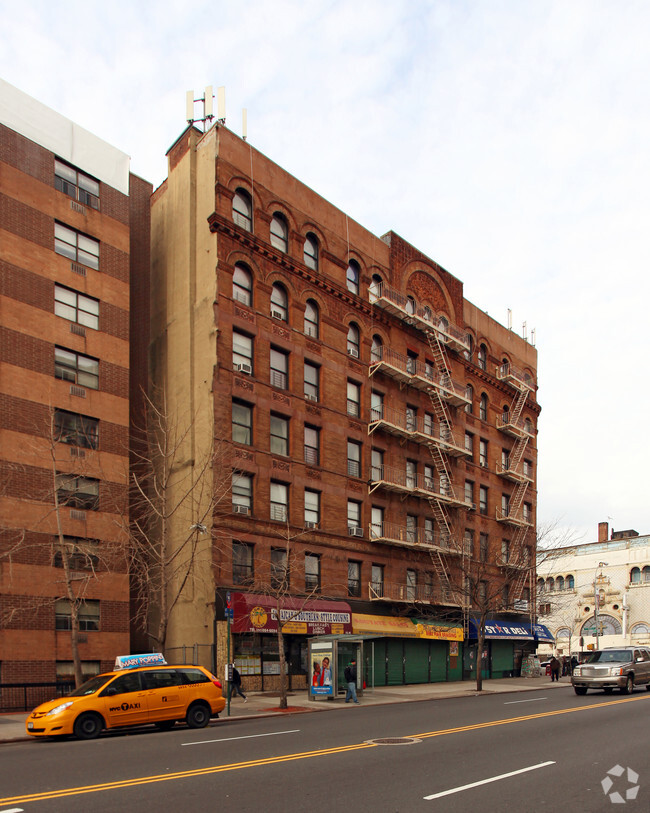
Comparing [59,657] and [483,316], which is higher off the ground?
[483,316]

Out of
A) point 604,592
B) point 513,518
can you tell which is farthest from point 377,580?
point 604,592

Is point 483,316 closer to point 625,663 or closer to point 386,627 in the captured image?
point 386,627

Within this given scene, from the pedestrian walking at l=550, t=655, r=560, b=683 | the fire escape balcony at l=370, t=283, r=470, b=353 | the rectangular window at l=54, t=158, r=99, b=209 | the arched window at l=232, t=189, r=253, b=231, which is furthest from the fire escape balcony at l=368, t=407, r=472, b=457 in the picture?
the rectangular window at l=54, t=158, r=99, b=209

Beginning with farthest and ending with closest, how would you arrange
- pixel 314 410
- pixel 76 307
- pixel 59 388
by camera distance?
pixel 314 410
pixel 76 307
pixel 59 388

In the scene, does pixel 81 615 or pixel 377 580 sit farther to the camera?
pixel 377 580

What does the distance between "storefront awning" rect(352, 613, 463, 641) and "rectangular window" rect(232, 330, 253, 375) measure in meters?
12.2

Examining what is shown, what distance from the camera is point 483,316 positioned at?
52.5 meters

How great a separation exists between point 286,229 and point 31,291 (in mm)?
12480

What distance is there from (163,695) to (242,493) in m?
13.9

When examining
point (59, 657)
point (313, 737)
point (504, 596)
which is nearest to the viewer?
point (313, 737)

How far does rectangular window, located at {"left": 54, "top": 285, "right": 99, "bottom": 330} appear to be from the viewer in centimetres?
3072

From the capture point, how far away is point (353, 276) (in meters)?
41.2

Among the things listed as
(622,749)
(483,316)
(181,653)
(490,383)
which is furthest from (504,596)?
(622,749)

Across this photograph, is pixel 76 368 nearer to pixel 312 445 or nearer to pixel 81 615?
pixel 81 615
